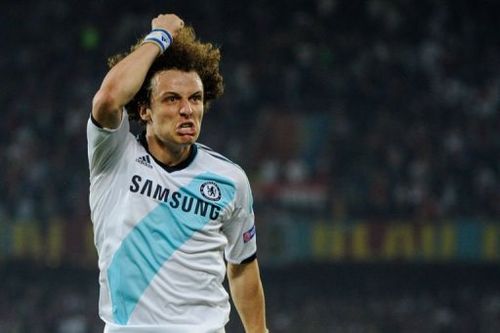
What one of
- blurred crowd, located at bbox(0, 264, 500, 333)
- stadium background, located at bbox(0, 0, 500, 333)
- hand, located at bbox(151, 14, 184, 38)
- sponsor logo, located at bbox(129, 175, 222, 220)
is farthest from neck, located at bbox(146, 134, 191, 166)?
blurred crowd, located at bbox(0, 264, 500, 333)

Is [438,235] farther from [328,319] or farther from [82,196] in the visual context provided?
[82,196]

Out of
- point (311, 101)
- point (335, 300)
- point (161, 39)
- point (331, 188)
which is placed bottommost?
point (335, 300)

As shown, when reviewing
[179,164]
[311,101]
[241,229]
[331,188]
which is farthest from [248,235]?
[311,101]

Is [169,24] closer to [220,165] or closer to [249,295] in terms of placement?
[220,165]

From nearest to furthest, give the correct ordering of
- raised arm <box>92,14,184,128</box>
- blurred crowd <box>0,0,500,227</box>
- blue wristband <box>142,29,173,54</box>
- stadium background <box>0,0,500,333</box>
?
raised arm <box>92,14,184,128</box>
blue wristband <box>142,29,173,54</box>
stadium background <box>0,0,500,333</box>
blurred crowd <box>0,0,500,227</box>

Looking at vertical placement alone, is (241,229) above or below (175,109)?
below

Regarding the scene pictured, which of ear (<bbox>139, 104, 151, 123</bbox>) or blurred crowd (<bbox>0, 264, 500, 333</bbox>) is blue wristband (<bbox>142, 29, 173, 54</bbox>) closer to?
ear (<bbox>139, 104, 151, 123</bbox>)

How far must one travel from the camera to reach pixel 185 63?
148 inches

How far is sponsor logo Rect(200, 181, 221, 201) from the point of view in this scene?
374 centimetres

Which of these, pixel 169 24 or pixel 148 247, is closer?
pixel 148 247

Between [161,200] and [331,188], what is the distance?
11.7 metres

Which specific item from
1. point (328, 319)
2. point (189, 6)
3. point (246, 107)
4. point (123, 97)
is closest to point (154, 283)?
point (123, 97)

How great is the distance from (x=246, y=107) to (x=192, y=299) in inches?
503

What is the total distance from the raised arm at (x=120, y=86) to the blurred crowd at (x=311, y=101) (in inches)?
467
